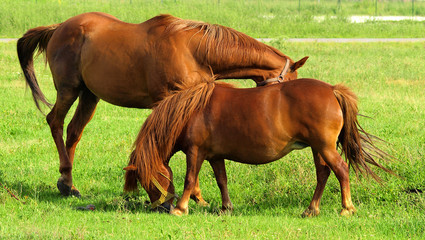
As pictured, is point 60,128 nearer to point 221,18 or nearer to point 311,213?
point 311,213

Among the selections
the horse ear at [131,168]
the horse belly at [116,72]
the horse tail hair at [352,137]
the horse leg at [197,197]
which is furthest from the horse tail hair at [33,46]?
the horse tail hair at [352,137]

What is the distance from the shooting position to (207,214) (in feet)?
20.0

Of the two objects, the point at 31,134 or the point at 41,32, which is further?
the point at 31,134

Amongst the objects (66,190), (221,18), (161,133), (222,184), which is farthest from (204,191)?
(221,18)

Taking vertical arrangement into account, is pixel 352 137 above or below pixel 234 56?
below

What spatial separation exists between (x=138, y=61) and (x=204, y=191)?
5.61 ft

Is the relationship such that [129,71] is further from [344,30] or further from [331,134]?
[344,30]

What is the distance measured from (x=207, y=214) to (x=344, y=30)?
886 inches

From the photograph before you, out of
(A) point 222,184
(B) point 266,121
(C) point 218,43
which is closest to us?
(B) point 266,121

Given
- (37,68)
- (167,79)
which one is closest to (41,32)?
(167,79)

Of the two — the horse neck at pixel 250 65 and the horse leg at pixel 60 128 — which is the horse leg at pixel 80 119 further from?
the horse neck at pixel 250 65

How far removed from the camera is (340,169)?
5781mm

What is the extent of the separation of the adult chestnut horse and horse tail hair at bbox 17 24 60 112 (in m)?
0.33

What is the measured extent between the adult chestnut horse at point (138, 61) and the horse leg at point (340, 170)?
48.5 inches
